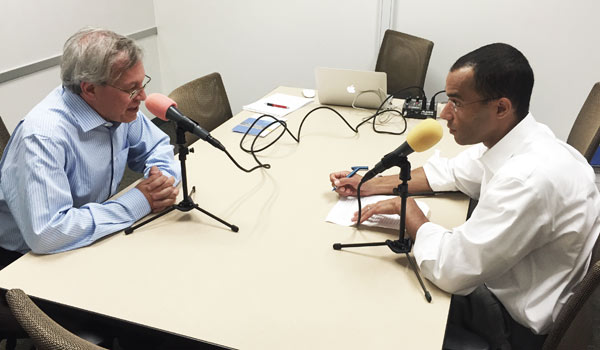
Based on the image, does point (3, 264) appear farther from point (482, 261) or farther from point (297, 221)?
point (482, 261)

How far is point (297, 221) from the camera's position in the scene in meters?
1.51

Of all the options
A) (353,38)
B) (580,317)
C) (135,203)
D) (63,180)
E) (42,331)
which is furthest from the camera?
(353,38)

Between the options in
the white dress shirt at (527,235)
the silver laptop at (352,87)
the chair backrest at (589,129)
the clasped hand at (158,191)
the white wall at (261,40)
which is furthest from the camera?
the white wall at (261,40)

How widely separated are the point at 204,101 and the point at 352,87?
0.74 metres

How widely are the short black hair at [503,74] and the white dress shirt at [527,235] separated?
0.30ft

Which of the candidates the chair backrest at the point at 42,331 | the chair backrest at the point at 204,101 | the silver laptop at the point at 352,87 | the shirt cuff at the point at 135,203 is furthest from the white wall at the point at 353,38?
the chair backrest at the point at 42,331

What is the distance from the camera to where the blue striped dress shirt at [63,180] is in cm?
132

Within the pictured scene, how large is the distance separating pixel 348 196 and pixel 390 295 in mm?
500

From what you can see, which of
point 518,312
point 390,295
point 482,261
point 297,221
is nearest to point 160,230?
point 297,221

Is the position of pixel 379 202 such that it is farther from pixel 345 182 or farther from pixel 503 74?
pixel 503 74

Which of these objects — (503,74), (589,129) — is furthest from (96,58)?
(589,129)

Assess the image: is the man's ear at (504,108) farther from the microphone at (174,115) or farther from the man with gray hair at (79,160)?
the man with gray hair at (79,160)

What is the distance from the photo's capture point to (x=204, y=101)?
2430 mm

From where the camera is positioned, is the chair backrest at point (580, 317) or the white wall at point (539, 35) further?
the white wall at point (539, 35)
